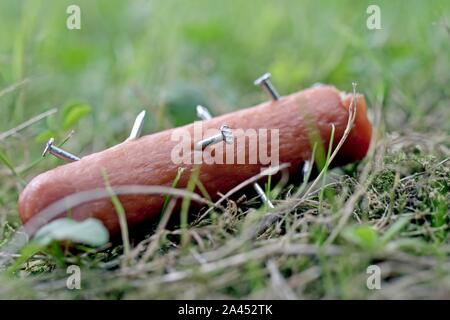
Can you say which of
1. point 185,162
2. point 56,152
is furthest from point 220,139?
point 56,152

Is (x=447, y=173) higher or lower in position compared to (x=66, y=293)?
higher

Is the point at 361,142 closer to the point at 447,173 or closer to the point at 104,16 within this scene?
the point at 447,173

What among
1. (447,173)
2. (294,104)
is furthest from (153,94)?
(447,173)

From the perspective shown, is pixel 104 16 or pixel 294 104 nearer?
pixel 294 104

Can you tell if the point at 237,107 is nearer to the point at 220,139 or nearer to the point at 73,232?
the point at 220,139

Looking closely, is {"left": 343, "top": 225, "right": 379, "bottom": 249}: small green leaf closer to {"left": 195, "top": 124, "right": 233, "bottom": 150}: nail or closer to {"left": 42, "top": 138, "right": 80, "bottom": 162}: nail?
{"left": 195, "top": 124, "right": 233, "bottom": 150}: nail

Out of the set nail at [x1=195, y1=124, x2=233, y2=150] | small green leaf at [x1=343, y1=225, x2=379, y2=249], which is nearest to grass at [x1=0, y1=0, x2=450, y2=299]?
small green leaf at [x1=343, y1=225, x2=379, y2=249]
